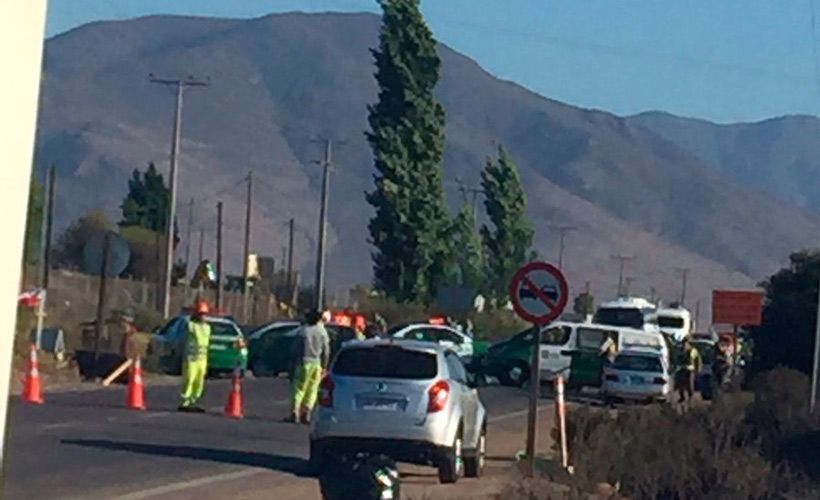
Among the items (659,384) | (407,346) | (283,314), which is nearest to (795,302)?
(659,384)

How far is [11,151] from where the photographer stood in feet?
8.50

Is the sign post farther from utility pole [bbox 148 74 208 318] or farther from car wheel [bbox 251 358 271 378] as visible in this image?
utility pole [bbox 148 74 208 318]

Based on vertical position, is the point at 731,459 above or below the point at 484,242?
below

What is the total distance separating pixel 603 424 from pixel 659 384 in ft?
68.4

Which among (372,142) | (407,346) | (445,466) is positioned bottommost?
(445,466)

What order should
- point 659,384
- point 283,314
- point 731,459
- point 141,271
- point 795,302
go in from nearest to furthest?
point 731,459, point 659,384, point 795,302, point 283,314, point 141,271

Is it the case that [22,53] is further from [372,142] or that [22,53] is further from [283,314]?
[283,314]

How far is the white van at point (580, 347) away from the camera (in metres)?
50.0

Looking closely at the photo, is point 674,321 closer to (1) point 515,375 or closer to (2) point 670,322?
(2) point 670,322

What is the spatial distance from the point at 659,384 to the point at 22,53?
1744 inches

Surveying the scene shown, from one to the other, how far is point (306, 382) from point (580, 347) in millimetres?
24667

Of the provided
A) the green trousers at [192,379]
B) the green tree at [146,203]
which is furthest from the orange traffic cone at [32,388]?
the green tree at [146,203]

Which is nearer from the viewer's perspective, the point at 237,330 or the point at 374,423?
the point at 374,423

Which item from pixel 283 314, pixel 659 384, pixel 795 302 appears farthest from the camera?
pixel 283 314
